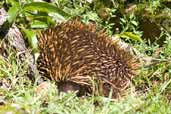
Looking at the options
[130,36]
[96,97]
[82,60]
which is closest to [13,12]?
[82,60]

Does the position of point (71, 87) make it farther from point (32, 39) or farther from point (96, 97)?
point (96, 97)

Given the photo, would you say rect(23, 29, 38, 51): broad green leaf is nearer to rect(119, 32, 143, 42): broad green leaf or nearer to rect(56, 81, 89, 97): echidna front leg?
rect(56, 81, 89, 97): echidna front leg

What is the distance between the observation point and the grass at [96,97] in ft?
10.5

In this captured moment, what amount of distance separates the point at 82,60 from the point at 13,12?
789 millimetres

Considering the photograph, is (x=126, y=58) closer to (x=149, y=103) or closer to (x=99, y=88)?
→ (x=99, y=88)

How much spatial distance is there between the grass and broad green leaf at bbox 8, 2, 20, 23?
A: 165 mm

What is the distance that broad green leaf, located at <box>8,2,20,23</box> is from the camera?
4.27m

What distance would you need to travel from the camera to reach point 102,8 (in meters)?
5.93

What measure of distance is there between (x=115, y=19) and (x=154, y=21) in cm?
46

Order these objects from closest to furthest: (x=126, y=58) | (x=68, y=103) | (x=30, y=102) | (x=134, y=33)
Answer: (x=30, y=102)
(x=68, y=103)
(x=126, y=58)
(x=134, y=33)

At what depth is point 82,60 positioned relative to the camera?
4.66 metres

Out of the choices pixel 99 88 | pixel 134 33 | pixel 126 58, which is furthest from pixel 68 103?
pixel 134 33

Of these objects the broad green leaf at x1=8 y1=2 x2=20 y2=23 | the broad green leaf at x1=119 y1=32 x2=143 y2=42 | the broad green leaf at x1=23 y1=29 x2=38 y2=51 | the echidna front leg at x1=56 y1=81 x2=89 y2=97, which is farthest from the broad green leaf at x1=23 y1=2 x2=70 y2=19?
the broad green leaf at x1=119 y1=32 x2=143 y2=42

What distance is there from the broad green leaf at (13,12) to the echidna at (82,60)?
406mm
